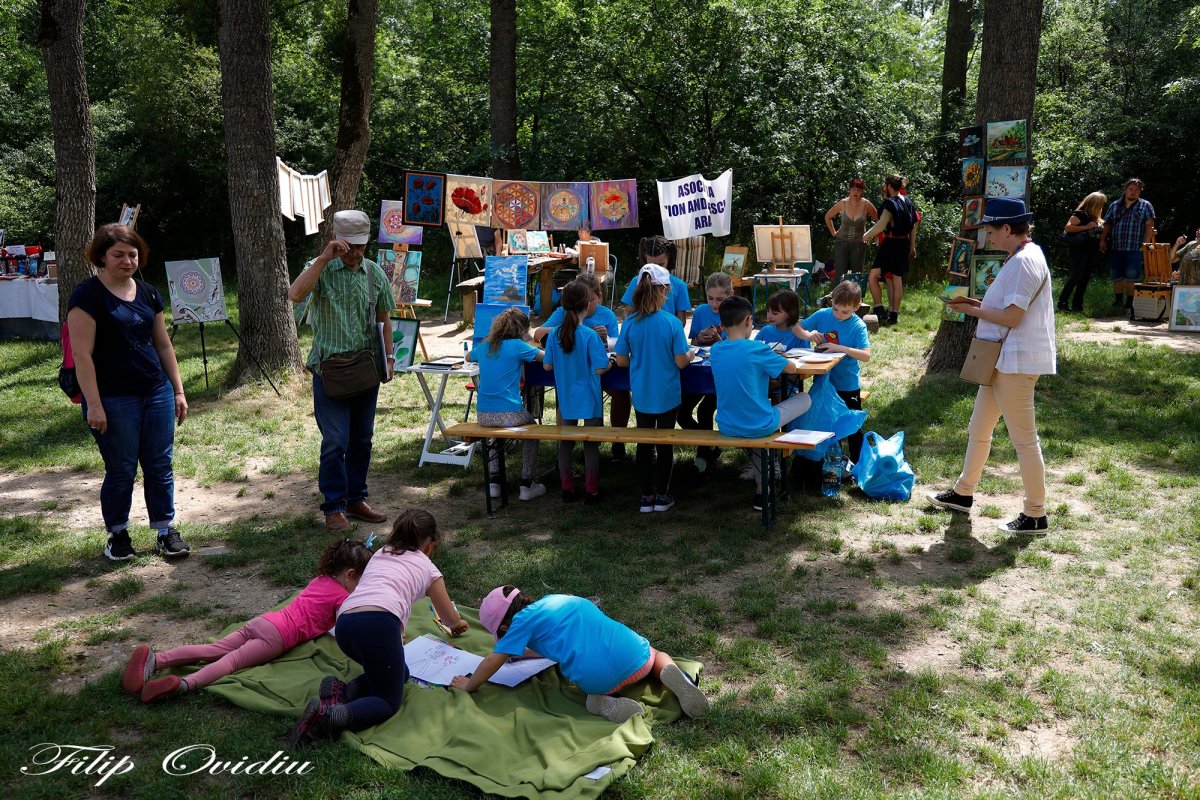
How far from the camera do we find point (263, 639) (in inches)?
177

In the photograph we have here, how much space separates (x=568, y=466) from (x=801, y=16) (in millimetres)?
12621

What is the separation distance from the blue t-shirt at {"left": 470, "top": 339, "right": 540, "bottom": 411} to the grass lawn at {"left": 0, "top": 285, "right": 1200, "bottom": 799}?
747 millimetres

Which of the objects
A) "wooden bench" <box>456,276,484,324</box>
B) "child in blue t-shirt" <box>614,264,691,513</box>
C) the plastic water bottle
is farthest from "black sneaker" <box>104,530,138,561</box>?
"wooden bench" <box>456,276,484,324</box>

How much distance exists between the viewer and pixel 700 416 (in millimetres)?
7637

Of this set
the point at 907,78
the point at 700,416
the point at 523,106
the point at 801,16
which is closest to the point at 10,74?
the point at 523,106

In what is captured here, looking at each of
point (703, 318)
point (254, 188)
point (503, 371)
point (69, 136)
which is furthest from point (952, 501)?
point (69, 136)

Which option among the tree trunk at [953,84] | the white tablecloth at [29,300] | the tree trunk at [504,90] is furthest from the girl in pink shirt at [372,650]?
the tree trunk at [953,84]

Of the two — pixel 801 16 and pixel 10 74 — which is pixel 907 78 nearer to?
pixel 801 16

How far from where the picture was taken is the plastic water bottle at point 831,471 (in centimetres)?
662

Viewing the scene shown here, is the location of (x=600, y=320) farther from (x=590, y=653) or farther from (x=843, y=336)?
(x=590, y=653)

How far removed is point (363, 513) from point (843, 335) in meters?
3.46

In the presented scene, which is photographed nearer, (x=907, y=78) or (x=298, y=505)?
(x=298, y=505)

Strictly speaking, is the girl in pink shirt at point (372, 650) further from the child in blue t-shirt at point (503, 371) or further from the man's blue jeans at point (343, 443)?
the child in blue t-shirt at point (503, 371)

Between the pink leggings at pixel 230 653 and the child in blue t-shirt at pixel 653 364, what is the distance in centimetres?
269
